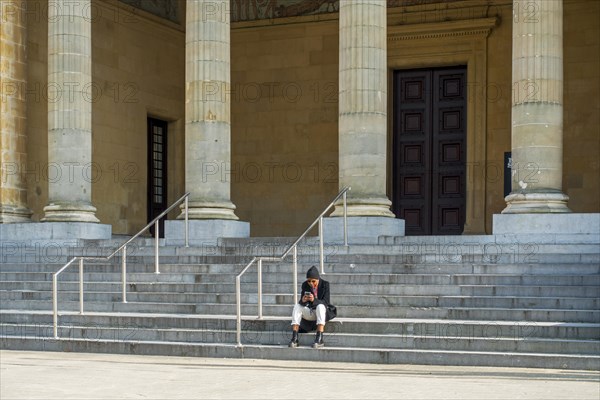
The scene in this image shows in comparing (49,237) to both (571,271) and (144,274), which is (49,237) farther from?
(571,271)

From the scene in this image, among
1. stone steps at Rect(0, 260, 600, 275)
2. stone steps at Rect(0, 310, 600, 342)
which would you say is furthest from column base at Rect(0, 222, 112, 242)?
stone steps at Rect(0, 310, 600, 342)

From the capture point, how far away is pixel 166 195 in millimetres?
31266

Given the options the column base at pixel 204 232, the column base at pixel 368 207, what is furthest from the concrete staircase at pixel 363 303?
the column base at pixel 204 232

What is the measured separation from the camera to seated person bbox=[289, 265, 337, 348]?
1567 centimetres

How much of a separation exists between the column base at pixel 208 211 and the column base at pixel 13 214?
442cm

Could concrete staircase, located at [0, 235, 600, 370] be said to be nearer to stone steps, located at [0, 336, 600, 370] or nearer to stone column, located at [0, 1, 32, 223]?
stone steps, located at [0, 336, 600, 370]

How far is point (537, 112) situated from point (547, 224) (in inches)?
84.5

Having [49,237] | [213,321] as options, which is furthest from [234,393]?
[49,237]

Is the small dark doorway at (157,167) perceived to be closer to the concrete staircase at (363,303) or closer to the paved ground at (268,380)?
the concrete staircase at (363,303)

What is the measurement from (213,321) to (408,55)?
541 inches

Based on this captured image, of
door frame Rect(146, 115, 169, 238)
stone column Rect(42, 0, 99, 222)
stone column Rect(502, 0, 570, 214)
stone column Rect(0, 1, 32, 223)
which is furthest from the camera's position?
door frame Rect(146, 115, 169, 238)

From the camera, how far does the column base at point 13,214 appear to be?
24812 mm

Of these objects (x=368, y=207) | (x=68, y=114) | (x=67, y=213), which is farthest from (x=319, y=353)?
(x=68, y=114)

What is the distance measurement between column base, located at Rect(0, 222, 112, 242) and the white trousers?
354 inches
